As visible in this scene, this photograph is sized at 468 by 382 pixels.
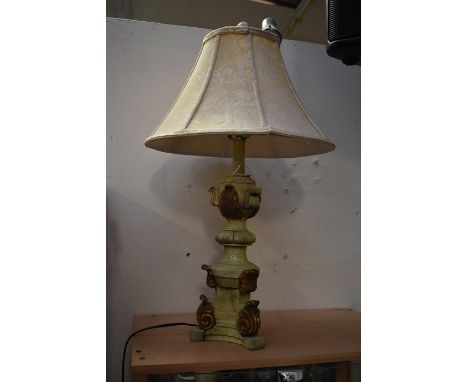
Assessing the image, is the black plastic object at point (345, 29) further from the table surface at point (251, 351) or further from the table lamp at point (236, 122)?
the table surface at point (251, 351)

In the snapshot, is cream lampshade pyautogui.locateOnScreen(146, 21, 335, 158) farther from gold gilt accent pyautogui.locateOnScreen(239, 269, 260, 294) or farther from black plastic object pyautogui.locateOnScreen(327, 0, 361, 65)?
gold gilt accent pyautogui.locateOnScreen(239, 269, 260, 294)

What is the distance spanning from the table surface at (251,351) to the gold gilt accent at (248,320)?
1.5 inches

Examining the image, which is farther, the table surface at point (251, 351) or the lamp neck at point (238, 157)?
the lamp neck at point (238, 157)

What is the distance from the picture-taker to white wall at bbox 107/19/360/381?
121 centimetres

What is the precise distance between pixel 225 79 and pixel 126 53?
19.1 inches

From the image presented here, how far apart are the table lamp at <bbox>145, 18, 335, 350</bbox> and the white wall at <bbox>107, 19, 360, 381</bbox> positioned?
268mm

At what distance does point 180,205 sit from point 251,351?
51 centimetres

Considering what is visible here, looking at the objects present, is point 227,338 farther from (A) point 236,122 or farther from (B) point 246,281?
(A) point 236,122

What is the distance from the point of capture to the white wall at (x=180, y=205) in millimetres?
1215

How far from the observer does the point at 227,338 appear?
3.03 feet

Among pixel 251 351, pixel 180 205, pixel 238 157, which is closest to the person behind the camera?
pixel 251 351

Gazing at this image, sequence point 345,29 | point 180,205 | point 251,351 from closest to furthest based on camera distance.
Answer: point 345,29, point 251,351, point 180,205

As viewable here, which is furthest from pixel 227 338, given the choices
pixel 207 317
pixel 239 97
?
pixel 239 97

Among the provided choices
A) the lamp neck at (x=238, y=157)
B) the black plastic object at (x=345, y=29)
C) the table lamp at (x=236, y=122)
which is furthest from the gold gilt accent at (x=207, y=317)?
the black plastic object at (x=345, y=29)
